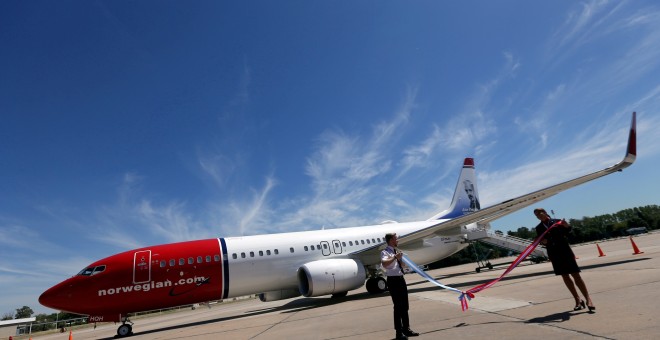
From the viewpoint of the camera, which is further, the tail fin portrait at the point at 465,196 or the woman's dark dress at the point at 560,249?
the tail fin portrait at the point at 465,196

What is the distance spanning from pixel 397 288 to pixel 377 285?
988cm

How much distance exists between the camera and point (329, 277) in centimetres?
1343

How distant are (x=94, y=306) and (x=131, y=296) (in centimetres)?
120

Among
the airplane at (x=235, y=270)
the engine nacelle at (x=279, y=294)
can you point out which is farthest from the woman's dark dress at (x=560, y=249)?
the engine nacelle at (x=279, y=294)

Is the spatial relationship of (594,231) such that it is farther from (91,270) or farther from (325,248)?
(91,270)

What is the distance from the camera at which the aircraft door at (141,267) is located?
502 inches

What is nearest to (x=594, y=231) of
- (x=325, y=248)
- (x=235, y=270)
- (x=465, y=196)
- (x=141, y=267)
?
(x=465, y=196)

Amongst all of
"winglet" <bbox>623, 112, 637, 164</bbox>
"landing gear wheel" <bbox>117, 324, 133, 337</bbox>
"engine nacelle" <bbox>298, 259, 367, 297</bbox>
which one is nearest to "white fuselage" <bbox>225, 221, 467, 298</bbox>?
"engine nacelle" <bbox>298, 259, 367, 297</bbox>

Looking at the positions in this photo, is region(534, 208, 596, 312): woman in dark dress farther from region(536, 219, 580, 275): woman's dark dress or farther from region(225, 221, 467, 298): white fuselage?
region(225, 221, 467, 298): white fuselage

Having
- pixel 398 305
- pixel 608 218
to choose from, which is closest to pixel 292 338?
pixel 398 305

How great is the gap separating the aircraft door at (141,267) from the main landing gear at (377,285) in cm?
879

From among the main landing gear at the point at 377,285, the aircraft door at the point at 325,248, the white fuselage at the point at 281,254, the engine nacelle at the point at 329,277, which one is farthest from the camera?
the aircraft door at the point at 325,248

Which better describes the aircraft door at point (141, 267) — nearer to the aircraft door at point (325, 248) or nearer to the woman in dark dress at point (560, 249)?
the aircraft door at point (325, 248)

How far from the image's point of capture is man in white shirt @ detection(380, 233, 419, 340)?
5.20m
